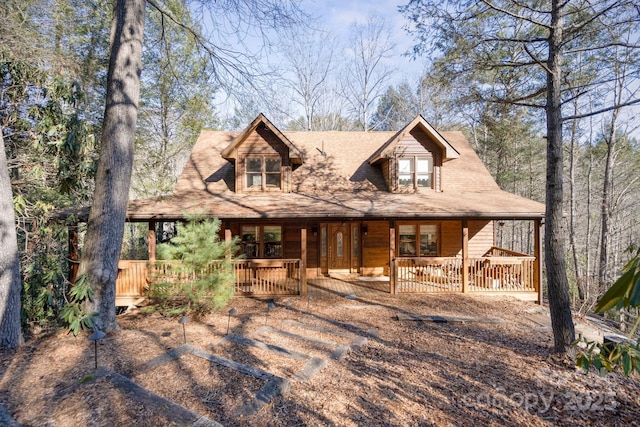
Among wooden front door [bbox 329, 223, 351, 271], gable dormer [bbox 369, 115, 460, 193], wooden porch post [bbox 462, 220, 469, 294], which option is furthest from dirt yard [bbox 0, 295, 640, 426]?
gable dormer [bbox 369, 115, 460, 193]

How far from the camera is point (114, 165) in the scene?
571 cm

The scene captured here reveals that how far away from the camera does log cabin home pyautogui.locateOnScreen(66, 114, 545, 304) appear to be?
364 inches

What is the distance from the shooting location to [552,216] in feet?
17.7

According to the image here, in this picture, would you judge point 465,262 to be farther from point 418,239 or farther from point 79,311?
point 79,311

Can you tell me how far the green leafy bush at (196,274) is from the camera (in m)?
6.67

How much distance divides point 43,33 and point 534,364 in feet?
41.8

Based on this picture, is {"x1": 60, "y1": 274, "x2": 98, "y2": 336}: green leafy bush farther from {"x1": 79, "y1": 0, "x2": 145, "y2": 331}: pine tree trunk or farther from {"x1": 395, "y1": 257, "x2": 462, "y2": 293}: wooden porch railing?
{"x1": 395, "y1": 257, "x2": 462, "y2": 293}: wooden porch railing

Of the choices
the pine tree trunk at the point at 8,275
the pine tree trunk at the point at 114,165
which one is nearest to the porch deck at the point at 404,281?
the pine tree trunk at the point at 114,165

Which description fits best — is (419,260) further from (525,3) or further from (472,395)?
(525,3)

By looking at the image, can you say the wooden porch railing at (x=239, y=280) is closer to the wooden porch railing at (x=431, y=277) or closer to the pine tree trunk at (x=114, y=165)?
the pine tree trunk at (x=114, y=165)

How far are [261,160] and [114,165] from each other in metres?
5.91

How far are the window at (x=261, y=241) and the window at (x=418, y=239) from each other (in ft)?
16.0

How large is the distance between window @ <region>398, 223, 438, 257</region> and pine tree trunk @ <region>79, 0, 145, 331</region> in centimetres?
936

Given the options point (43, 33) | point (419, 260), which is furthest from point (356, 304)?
point (43, 33)
